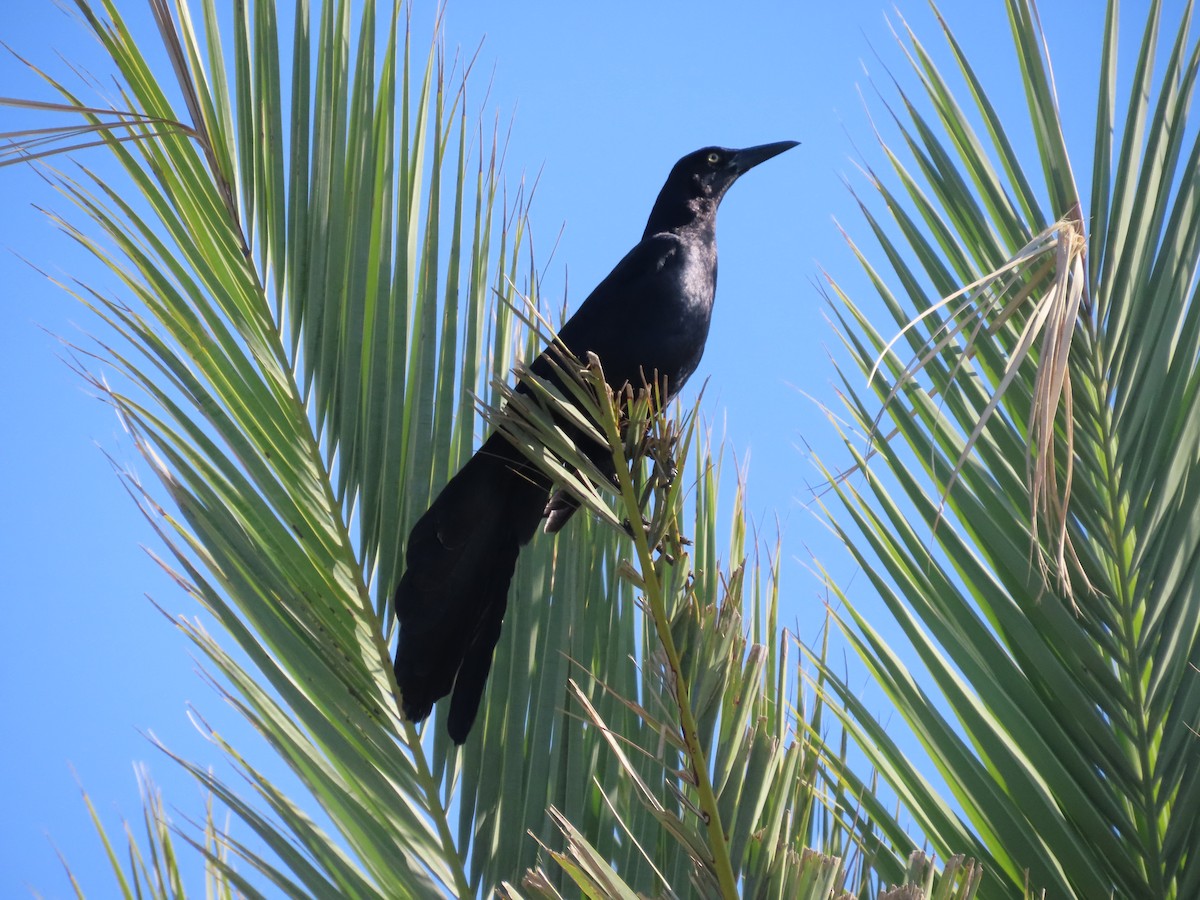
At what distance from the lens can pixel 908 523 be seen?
1530 millimetres

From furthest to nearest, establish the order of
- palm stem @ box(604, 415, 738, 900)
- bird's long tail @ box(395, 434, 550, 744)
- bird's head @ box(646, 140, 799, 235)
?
bird's head @ box(646, 140, 799, 235) → bird's long tail @ box(395, 434, 550, 744) → palm stem @ box(604, 415, 738, 900)

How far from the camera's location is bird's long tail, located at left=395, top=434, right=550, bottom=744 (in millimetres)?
1710

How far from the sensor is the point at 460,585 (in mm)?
1866

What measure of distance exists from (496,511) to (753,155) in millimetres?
2236

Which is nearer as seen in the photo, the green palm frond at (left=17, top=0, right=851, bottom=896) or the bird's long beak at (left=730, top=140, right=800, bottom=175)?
the green palm frond at (left=17, top=0, right=851, bottom=896)

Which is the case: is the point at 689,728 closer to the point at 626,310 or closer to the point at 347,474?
the point at 347,474

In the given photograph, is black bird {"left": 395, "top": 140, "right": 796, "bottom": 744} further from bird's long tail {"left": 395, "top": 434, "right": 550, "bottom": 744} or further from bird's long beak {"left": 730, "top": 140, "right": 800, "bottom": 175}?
bird's long beak {"left": 730, "top": 140, "right": 800, "bottom": 175}

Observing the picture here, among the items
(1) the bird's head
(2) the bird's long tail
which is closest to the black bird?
(2) the bird's long tail

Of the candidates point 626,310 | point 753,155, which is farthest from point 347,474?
point 753,155

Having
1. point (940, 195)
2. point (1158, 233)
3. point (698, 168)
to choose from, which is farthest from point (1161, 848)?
point (698, 168)

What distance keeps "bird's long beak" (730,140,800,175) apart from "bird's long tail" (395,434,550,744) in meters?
2.03

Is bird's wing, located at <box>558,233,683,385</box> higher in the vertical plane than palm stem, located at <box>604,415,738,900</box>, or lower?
higher

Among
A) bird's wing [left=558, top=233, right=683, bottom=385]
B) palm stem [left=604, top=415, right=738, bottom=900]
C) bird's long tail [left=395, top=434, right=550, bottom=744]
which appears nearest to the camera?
palm stem [left=604, top=415, right=738, bottom=900]

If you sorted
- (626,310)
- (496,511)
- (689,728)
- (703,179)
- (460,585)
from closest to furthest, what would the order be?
(689,728)
(460,585)
(496,511)
(626,310)
(703,179)
